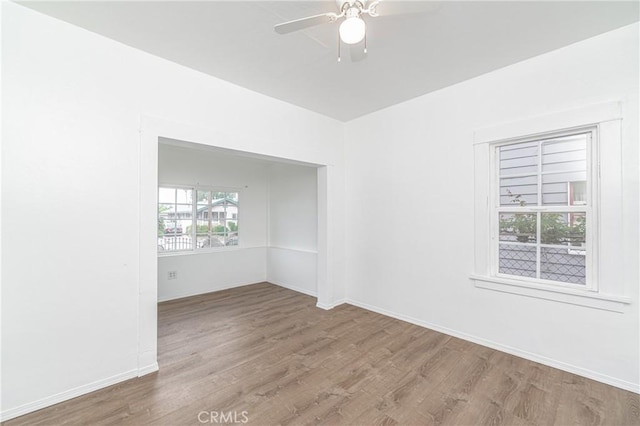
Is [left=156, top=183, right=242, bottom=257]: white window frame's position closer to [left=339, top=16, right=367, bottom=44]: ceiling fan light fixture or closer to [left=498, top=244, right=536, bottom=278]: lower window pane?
[left=339, top=16, right=367, bottom=44]: ceiling fan light fixture

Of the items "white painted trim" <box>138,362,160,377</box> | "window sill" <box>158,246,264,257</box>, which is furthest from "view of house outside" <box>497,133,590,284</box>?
"window sill" <box>158,246,264,257</box>

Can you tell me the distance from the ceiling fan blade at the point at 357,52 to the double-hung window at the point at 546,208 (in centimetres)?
172

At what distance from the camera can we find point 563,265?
2504 millimetres

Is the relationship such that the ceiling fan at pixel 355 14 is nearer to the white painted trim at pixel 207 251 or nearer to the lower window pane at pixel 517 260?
the lower window pane at pixel 517 260

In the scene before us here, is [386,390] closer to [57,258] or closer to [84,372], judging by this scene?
[84,372]

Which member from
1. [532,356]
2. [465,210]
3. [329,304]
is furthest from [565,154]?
[329,304]

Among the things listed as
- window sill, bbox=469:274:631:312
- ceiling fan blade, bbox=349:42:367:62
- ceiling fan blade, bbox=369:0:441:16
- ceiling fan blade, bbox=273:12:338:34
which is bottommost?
window sill, bbox=469:274:631:312

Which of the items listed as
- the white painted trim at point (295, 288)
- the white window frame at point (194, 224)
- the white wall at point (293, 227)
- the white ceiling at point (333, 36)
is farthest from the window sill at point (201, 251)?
the white ceiling at point (333, 36)

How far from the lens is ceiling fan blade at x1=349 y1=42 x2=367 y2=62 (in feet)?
7.58

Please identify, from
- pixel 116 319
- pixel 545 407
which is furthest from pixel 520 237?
pixel 116 319

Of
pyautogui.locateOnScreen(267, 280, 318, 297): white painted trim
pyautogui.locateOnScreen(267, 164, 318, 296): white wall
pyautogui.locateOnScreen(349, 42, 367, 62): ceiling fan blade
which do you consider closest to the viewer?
pyautogui.locateOnScreen(349, 42, 367, 62): ceiling fan blade

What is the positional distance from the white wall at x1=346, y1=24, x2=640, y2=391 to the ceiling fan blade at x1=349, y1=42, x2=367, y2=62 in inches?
50.4

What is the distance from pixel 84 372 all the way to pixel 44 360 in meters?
0.28

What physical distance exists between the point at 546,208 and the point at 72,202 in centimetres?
413
